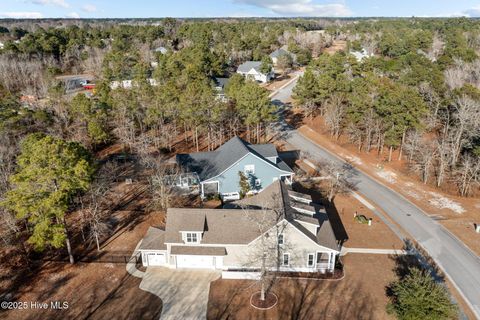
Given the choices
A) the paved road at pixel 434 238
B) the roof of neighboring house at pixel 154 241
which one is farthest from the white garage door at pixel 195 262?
the paved road at pixel 434 238

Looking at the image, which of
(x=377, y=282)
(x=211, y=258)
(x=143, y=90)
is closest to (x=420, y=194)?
(x=377, y=282)

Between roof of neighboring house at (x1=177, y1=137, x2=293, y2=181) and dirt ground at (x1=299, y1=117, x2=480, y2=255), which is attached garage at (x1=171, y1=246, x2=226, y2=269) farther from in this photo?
dirt ground at (x1=299, y1=117, x2=480, y2=255)

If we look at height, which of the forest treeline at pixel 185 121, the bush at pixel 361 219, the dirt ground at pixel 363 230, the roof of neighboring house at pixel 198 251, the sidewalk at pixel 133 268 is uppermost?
the forest treeline at pixel 185 121

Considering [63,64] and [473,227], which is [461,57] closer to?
[473,227]

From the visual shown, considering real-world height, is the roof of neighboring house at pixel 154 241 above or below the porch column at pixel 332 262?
above

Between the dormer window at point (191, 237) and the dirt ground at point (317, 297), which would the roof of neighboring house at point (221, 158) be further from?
the dirt ground at point (317, 297)

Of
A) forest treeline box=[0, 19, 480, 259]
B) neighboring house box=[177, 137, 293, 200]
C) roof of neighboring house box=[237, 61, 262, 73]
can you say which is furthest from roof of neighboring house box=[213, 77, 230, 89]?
neighboring house box=[177, 137, 293, 200]
